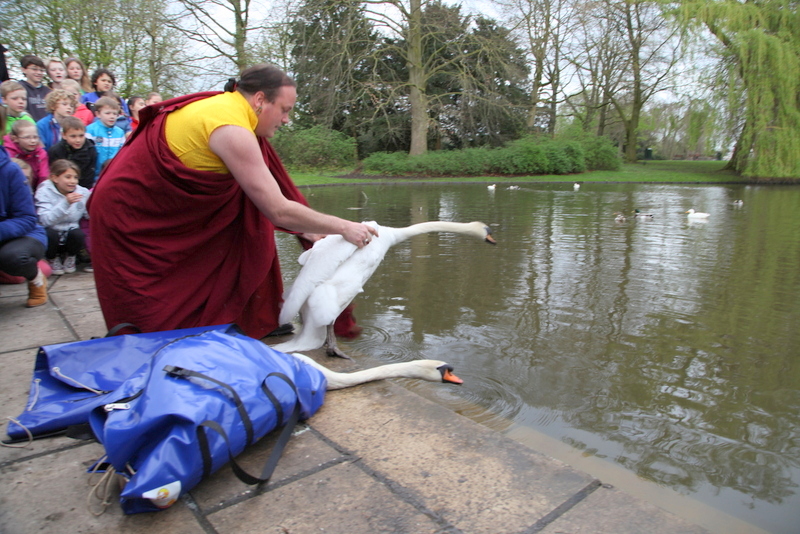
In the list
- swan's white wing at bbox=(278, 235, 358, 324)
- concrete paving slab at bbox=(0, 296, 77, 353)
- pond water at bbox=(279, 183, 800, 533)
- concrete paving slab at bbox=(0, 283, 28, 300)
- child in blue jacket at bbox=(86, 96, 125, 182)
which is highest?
child in blue jacket at bbox=(86, 96, 125, 182)

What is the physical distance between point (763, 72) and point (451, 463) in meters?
26.8

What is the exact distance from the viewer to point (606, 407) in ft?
11.3

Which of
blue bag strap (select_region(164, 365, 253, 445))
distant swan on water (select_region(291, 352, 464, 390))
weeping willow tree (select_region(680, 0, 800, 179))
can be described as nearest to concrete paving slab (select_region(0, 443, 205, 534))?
blue bag strap (select_region(164, 365, 253, 445))

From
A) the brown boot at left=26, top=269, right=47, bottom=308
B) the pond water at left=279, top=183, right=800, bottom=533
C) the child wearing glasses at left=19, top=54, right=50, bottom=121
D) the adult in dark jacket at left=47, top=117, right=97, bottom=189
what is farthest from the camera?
the child wearing glasses at left=19, top=54, right=50, bottom=121

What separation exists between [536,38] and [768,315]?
28142 mm

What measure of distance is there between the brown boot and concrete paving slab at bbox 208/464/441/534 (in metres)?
3.20

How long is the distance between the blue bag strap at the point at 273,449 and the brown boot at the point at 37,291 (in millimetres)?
2927

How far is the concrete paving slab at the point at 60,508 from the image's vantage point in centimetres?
183

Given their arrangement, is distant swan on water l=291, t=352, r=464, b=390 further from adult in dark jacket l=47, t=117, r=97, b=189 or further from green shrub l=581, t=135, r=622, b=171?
green shrub l=581, t=135, r=622, b=171

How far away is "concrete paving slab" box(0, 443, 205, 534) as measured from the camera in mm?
1829

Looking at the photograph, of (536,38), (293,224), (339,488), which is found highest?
(536,38)

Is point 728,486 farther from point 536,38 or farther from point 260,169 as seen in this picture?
point 536,38

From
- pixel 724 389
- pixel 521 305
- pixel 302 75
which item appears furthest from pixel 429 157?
pixel 724 389

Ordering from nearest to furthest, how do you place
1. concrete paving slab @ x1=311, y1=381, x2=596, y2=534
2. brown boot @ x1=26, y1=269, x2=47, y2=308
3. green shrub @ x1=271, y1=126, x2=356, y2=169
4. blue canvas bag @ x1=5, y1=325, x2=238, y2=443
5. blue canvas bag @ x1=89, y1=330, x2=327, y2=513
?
blue canvas bag @ x1=89, y1=330, x2=327, y2=513
concrete paving slab @ x1=311, y1=381, x2=596, y2=534
blue canvas bag @ x1=5, y1=325, x2=238, y2=443
brown boot @ x1=26, y1=269, x2=47, y2=308
green shrub @ x1=271, y1=126, x2=356, y2=169
